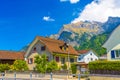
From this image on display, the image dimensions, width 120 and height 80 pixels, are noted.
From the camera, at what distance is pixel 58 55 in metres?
64.7

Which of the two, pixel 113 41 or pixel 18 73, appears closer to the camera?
pixel 113 41

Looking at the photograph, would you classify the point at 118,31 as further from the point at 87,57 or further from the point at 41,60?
the point at 87,57

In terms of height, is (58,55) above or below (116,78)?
above

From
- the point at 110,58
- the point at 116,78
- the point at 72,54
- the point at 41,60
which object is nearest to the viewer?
the point at 116,78

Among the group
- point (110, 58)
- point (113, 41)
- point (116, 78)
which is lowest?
point (116, 78)

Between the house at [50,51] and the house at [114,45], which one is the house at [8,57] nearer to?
the house at [50,51]

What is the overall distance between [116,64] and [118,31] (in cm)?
975

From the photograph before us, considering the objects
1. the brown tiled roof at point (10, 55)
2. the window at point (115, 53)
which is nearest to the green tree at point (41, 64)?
the window at point (115, 53)

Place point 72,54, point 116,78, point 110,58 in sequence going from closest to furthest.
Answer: point 116,78 < point 110,58 < point 72,54

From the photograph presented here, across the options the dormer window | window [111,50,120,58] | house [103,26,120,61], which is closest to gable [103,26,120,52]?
house [103,26,120,61]

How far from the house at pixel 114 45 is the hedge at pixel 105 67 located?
6.14 metres

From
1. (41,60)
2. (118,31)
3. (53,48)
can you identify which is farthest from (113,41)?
(53,48)

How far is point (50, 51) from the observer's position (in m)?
62.7

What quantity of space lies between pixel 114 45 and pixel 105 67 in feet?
27.6
